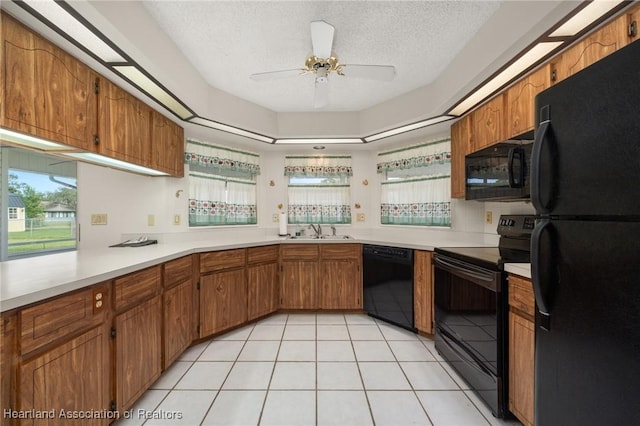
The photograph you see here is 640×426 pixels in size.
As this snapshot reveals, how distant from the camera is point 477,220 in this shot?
8.88 feet

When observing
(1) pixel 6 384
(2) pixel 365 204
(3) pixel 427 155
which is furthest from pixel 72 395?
(3) pixel 427 155

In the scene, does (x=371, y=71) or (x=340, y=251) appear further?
(x=340, y=251)

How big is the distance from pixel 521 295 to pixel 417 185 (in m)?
1.96

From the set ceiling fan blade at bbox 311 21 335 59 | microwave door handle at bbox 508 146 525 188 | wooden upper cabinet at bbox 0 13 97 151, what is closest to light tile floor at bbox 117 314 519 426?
microwave door handle at bbox 508 146 525 188

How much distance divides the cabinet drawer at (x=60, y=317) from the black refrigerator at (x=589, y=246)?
1947 mm

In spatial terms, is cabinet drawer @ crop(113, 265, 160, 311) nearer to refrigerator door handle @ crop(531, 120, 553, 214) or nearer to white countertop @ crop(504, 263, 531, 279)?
refrigerator door handle @ crop(531, 120, 553, 214)

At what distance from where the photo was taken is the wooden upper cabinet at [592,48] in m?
1.14

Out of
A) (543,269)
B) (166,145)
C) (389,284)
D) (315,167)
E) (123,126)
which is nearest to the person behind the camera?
(543,269)

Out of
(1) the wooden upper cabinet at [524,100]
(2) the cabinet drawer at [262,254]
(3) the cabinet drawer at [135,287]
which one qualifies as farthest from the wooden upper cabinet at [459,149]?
(3) the cabinet drawer at [135,287]

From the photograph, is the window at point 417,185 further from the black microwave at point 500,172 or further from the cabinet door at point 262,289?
the cabinet door at point 262,289

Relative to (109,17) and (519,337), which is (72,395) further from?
(519,337)

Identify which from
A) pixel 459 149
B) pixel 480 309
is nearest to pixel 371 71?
pixel 459 149

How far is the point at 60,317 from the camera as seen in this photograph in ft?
3.56

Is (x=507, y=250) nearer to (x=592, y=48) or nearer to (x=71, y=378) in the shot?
(x=592, y=48)
